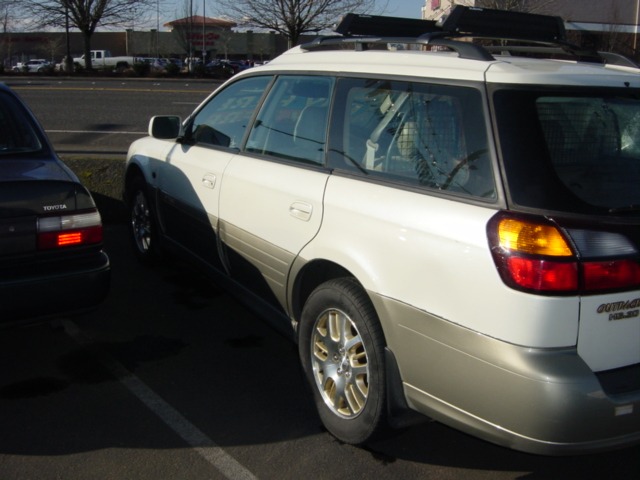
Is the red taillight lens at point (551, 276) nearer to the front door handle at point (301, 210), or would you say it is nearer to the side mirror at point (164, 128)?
the front door handle at point (301, 210)

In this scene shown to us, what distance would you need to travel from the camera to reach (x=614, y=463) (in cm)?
344

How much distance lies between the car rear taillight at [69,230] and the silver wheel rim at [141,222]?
1.84m

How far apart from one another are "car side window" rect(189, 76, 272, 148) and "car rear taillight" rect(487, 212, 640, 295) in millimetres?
2321

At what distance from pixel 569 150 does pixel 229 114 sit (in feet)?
8.74

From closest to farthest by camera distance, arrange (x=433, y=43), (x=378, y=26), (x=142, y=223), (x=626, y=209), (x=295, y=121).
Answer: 1. (x=626, y=209)
2. (x=433, y=43)
3. (x=295, y=121)
4. (x=378, y=26)
5. (x=142, y=223)

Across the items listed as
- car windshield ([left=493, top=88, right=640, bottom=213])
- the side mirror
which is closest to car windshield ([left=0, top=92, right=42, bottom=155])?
the side mirror

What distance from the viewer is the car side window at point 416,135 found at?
289cm

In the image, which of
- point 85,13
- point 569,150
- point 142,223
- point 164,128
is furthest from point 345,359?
point 85,13

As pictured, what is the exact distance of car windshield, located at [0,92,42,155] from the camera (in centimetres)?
473

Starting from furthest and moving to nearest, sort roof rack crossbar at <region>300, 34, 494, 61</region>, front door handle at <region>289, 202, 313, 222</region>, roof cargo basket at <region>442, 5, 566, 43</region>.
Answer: roof cargo basket at <region>442, 5, 566, 43</region> < front door handle at <region>289, 202, 313, 222</region> < roof rack crossbar at <region>300, 34, 494, 61</region>

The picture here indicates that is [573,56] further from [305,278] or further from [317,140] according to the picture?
[305,278]

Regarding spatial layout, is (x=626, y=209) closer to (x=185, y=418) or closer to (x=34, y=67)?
(x=185, y=418)

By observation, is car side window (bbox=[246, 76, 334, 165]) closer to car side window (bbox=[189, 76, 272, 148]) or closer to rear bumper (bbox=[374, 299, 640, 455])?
car side window (bbox=[189, 76, 272, 148])

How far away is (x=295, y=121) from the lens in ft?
13.5
